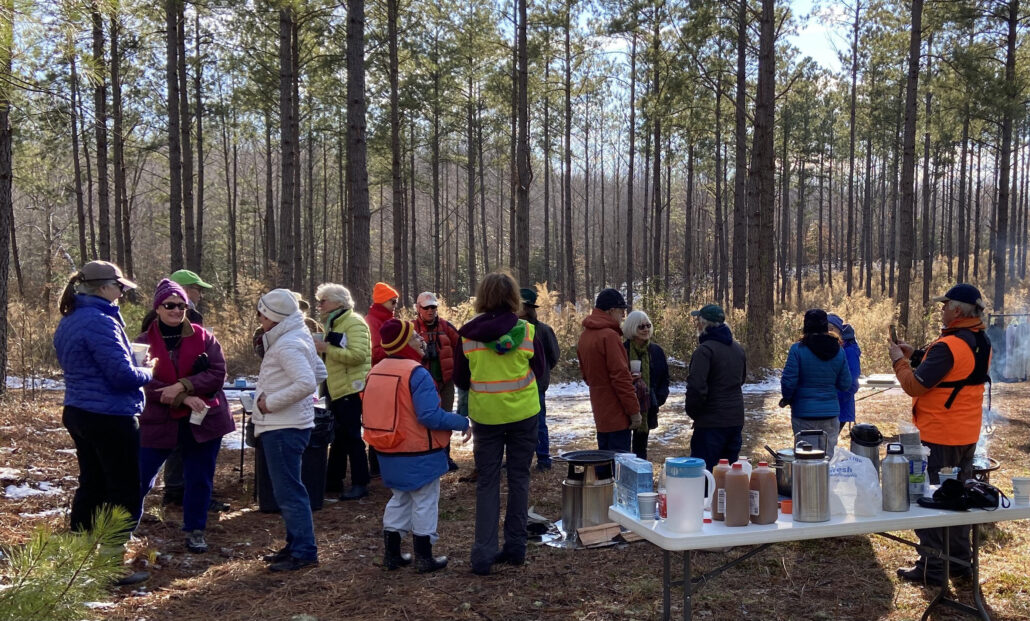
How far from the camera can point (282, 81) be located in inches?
472

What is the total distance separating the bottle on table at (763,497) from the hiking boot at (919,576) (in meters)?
1.80

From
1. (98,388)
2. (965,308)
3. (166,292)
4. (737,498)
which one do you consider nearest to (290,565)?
(98,388)

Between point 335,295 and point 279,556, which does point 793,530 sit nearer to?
point 279,556

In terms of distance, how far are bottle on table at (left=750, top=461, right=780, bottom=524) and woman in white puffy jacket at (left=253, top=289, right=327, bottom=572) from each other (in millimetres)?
2714

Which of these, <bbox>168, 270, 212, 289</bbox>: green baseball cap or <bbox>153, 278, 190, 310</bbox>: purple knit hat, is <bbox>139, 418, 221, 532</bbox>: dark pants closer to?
<bbox>153, 278, 190, 310</bbox>: purple knit hat

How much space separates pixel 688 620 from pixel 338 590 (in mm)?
2145

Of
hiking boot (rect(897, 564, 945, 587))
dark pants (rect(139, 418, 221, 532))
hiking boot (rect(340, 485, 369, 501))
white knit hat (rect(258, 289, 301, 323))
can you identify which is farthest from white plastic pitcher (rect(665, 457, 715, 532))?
hiking boot (rect(340, 485, 369, 501))

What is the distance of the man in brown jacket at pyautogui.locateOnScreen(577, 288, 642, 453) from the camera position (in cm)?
579

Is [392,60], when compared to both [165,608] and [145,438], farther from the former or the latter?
[165,608]

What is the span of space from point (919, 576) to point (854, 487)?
1502 millimetres

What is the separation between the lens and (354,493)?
260 inches

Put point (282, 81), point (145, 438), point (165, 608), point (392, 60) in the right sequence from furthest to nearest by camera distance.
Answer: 1. point (392, 60)
2. point (282, 81)
3. point (145, 438)
4. point (165, 608)

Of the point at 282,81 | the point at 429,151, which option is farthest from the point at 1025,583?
the point at 429,151

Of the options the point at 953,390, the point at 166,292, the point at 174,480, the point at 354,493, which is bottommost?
the point at 354,493
